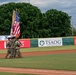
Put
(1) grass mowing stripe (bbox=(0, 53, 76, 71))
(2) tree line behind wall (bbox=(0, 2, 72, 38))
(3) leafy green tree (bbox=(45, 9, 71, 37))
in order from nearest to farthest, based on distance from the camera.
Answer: (1) grass mowing stripe (bbox=(0, 53, 76, 71)), (2) tree line behind wall (bbox=(0, 2, 72, 38)), (3) leafy green tree (bbox=(45, 9, 71, 37))

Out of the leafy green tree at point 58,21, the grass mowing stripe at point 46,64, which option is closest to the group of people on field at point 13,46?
the grass mowing stripe at point 46,64

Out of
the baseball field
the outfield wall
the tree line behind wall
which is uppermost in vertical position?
the tree line behind wall

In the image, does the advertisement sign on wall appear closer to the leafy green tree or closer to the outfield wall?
the outfield wall

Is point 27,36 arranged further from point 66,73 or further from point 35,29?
point 66,73

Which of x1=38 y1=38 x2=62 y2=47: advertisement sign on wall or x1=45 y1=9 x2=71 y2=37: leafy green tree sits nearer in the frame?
x1=38 y1=38 x2=62 y2=47: advertisement sign on wall

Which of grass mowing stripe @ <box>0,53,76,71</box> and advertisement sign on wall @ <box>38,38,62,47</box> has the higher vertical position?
advertisement sign on wall @ <box>38,38,62,47</box>

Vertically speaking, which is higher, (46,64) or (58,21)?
(58,21)

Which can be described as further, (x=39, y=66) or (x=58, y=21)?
(x=58, y=21)

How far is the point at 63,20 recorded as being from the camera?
398 ft

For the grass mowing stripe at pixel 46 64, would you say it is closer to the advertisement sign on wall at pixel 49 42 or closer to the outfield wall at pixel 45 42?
the outfield wall at pixel 45 42

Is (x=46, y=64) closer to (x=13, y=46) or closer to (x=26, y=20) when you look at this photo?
(x=13, y=46)

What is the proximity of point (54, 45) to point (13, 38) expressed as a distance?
25.8 m

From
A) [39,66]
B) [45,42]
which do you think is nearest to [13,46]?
[39,66]

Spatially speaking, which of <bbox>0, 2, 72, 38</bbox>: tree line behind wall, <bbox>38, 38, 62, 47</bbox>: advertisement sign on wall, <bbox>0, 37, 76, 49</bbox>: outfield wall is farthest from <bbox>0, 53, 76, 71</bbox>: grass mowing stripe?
<bbox>0, 2, 72, 38</bbox>: tree line behind wall
